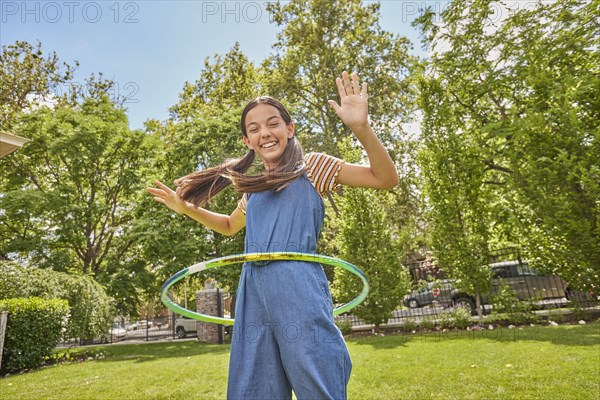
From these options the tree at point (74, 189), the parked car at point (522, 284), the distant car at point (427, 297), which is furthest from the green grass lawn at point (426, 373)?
the tree at point (74, 189)

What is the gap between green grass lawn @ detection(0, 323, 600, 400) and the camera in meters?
4.38

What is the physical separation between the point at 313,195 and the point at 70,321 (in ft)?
40.7

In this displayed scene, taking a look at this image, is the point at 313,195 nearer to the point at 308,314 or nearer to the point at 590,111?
the point at 308,314

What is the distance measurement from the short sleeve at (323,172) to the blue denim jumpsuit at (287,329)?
17 centimetres

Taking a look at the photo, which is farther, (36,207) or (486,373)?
(36,207)

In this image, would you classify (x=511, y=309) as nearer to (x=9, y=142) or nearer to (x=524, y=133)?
(x=524, y=133)

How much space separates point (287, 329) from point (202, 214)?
1.14m

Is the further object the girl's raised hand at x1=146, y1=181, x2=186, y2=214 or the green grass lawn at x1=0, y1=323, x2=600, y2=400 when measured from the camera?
the green grass lawn at x1=0, y1=323, x2=600, y2=400

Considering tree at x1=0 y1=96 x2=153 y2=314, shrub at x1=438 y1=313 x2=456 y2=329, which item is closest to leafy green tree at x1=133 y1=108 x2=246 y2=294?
tree at x1=0 y1=96 x2=153 y2=314

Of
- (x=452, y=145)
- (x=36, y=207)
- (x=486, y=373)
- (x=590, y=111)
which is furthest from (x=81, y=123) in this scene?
(x=590, y=111)

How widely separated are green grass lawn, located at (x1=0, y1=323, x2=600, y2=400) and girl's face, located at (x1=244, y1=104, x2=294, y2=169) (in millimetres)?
3841

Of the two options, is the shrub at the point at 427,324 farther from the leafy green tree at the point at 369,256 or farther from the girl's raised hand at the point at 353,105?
the girl's raised hand at the point at 353,105

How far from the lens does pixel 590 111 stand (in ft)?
30.9

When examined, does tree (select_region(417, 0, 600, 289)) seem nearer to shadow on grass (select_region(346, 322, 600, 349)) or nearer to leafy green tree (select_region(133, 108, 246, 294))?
shadow on grass (select_region(346, 322, 600, 349))
